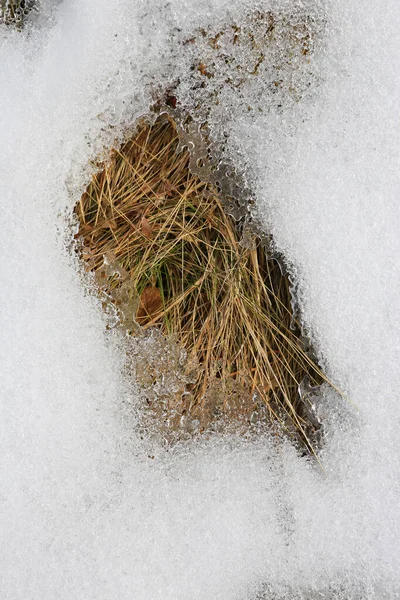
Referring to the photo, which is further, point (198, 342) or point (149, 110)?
point (198, 342)

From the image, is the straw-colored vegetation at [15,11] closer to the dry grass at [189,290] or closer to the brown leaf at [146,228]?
the dry grass at [189,290]

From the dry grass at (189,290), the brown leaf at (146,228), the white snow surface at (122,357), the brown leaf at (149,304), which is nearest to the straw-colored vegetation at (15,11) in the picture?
the white snow surface at (122,357)

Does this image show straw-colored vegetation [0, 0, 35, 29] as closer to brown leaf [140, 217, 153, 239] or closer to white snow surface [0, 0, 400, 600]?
white snow surface [0, 0, 400, 600]

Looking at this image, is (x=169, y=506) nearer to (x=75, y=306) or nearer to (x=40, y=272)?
(x=75, y=306)

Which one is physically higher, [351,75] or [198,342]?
[351,75]

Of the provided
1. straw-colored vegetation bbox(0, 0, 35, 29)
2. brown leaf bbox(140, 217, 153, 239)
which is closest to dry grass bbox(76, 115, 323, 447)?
brown leaf bbox(140, 217, 153, 239)

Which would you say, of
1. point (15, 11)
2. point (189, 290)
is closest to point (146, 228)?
point (189, 290)

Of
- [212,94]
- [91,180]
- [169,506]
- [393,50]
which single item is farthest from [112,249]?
[393,50]
